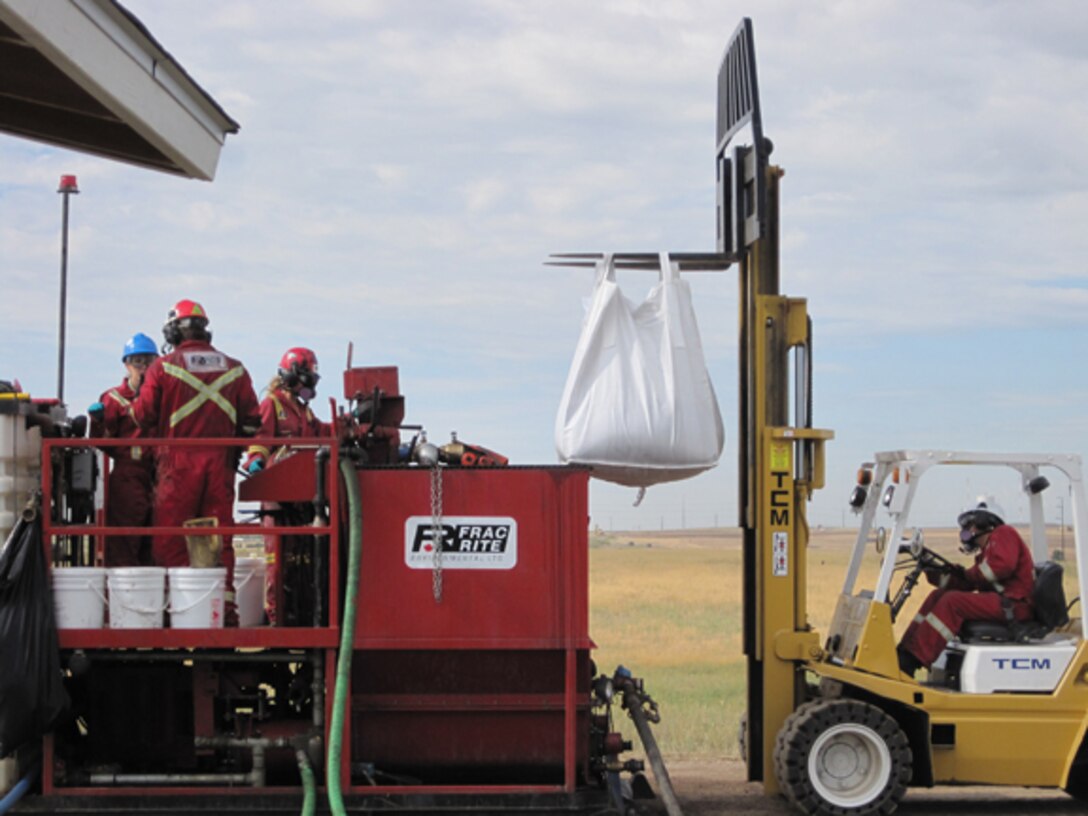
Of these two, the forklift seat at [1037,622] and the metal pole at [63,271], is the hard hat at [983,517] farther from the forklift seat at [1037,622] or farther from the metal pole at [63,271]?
the metal pole at [63,271]

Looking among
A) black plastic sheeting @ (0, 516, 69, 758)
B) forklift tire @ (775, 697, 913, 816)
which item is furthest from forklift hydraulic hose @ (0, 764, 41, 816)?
forklift tire @ (775, 697, 913, 816)

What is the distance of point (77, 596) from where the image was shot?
762 cm

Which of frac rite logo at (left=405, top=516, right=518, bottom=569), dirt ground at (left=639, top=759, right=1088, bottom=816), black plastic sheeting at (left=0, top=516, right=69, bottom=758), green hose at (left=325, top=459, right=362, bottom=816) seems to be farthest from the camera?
dirt ground at (left=639, top=759, right=1088, bottom=816)

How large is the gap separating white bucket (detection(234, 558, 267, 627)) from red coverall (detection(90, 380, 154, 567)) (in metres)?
0.70

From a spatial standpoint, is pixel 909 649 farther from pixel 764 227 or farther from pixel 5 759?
pixel 5 759

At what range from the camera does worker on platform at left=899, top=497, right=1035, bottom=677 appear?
8641mm

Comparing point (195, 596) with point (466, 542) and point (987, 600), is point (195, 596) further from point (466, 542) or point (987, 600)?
point (987, 600)

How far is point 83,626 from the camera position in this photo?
25.0 feet

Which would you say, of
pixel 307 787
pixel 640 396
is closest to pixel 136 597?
pixel 307 787

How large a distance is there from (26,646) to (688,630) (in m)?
21.1

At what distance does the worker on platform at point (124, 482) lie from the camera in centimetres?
823

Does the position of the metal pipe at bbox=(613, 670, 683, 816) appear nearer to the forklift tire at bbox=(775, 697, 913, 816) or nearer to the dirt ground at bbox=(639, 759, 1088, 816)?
the dirt ground at bbox=(639, 759, 1088, 816)

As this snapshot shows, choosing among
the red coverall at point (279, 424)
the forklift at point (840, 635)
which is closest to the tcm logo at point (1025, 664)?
the forklift at point (840, 635)

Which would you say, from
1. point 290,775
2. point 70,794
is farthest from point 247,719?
point 70,794
